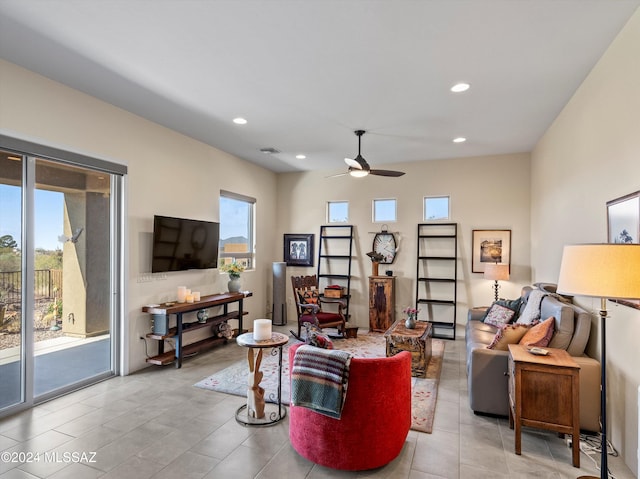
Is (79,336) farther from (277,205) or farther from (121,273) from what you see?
(277,205)

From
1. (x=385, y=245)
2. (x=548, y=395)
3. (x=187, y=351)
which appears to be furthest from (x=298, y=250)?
(x=548, y=395)

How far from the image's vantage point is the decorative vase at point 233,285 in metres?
5.66

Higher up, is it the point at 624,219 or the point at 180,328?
the point at 624,219

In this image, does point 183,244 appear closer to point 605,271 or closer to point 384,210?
point 384,210

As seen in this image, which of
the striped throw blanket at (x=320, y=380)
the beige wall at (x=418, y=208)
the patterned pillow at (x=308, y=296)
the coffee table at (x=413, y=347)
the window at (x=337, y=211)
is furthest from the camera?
the window at (x=337, y=211)

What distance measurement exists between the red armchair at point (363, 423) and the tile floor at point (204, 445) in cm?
10

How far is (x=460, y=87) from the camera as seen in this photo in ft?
11.5

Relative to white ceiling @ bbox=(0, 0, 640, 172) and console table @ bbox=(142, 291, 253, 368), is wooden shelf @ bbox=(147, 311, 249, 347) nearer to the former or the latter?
console table @ bbox=(142, 291, 253, 368)

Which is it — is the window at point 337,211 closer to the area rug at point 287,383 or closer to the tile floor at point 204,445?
the area rug at point 287,383

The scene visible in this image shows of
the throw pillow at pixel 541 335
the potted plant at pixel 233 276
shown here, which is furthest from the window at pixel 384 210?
the throw pillow at pixel 541 335

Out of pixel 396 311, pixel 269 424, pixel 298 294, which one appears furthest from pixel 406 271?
pixel 269 424

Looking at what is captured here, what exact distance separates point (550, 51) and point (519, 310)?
10.1ft

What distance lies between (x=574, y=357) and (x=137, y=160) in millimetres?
4899

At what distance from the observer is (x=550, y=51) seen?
287cm
